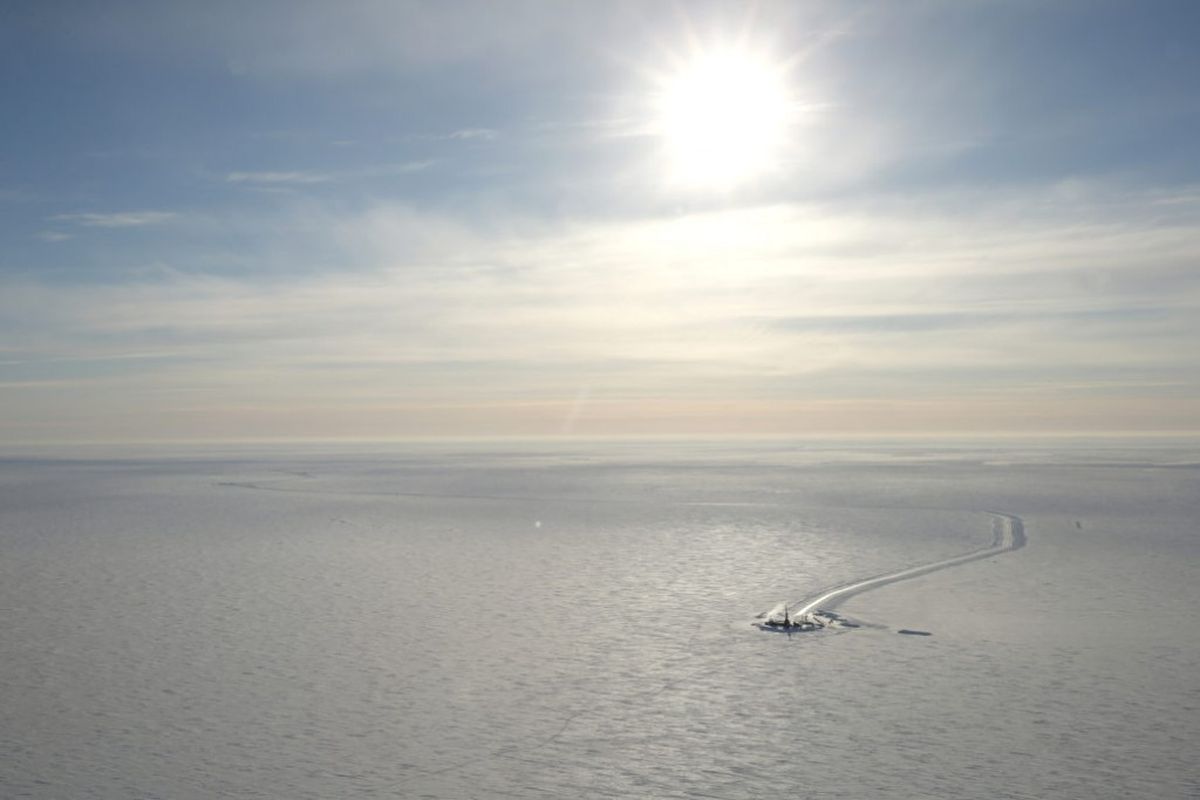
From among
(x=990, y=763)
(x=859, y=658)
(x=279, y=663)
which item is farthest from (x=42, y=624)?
(x=990, y=763)

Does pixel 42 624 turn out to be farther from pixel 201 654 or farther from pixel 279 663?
pixel 279 663

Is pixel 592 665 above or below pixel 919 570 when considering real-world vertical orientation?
below

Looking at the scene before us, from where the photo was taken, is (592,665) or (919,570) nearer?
(592,665)

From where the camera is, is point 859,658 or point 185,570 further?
point 185,570

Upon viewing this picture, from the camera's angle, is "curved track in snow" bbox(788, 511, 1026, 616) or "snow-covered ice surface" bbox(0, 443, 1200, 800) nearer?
"snow-covered ice surface" bbox(0, 443, 1200, 800)
